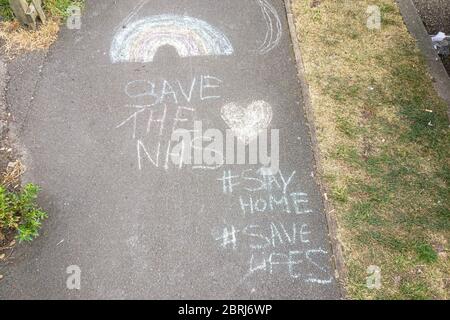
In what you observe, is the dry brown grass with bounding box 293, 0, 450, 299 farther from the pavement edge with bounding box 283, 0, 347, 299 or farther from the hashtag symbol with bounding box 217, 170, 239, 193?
the hashtag symbol with bounding box 217, 170, 239, 193

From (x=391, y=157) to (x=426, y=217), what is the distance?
0.80 meters

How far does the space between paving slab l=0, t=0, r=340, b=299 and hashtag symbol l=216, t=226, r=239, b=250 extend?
1cm

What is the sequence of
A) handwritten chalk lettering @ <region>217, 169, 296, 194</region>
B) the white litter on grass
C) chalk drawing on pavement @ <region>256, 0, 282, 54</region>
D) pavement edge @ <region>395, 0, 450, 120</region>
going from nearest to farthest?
handwritten chalk lettering @ <region>217, 169, 296, 194</region> < pavement edge @ <region>395, 0, 450, 120</region> < chalk drawing on pavement @ <region>256, 0, 282, 54</region> < the white litter on grass

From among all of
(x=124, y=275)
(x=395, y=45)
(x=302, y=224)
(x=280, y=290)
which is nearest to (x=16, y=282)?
(x=124, y=275)

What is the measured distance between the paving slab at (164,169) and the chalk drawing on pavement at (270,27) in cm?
2

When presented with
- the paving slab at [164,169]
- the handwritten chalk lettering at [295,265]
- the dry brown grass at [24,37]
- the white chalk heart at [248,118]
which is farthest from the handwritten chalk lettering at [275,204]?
the dry brown grass at [24,37]

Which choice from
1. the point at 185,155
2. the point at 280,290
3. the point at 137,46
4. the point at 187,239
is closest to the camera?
the point at 280,290

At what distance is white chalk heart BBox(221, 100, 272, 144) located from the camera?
16.5 ft

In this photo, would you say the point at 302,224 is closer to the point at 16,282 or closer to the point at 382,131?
the point at 382,131

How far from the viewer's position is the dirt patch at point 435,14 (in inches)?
260

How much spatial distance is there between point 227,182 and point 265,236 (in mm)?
756

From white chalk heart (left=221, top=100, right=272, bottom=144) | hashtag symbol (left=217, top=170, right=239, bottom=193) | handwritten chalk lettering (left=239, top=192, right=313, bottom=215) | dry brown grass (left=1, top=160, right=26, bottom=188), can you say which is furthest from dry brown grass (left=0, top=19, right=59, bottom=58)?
handwritten chalk lettering (left=239, top=192, right=313, bottom=215)

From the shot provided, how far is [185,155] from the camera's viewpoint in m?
4.85

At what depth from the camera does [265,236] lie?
4.25m
